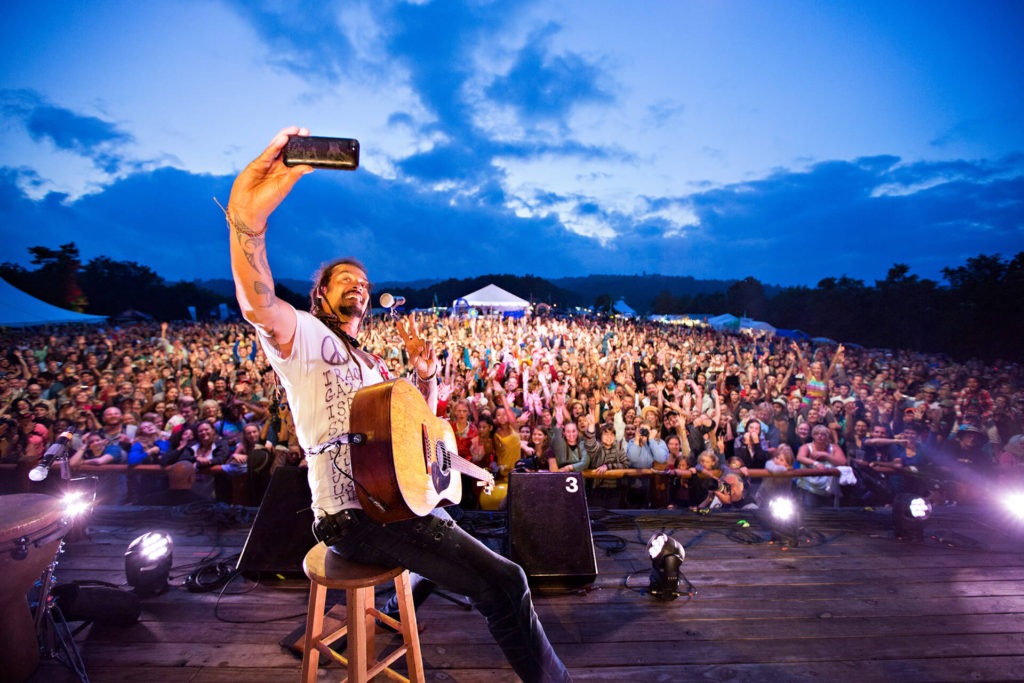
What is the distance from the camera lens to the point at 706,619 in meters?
2.88

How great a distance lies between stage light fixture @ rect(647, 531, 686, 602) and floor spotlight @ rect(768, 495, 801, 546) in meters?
1.36

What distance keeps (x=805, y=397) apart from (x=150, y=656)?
856cm

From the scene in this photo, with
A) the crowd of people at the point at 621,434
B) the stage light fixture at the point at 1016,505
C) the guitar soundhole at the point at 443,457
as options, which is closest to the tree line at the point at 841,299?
the crowd of people at the point at 621,434

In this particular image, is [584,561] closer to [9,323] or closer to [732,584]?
[732,584]

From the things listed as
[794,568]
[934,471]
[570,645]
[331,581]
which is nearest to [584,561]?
[570,645]

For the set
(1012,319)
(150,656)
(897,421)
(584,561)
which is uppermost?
(1012,319)

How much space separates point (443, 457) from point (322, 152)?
1275mm

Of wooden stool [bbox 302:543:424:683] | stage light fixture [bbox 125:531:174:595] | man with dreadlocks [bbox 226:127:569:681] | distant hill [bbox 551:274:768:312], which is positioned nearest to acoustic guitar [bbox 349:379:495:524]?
man with dreadlocks [bbox 226:127:569:681]

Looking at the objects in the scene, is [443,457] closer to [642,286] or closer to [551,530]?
[551,530]

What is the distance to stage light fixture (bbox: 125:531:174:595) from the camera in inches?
119

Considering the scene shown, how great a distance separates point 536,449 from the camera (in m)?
5.50

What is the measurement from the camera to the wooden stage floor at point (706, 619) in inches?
96.7

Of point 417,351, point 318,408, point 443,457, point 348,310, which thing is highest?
point 348,310

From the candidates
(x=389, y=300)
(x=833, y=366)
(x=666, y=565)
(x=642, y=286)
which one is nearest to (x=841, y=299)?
(x=833, y=366)
